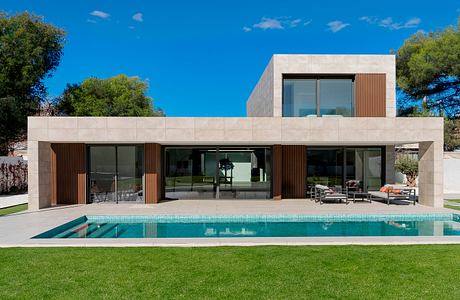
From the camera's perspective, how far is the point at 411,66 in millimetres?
30172

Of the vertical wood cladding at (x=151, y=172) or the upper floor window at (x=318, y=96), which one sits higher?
the upper floor window at (x=318, y=96)

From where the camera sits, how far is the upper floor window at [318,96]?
17.9m

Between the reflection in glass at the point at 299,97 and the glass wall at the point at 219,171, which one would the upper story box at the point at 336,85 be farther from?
the glass wall at the point at 219,171

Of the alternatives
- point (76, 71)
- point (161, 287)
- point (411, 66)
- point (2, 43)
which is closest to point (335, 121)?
point (161, 287)

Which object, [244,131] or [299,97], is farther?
[299,97]

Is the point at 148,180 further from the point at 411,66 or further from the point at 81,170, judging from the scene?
the point at 411,66

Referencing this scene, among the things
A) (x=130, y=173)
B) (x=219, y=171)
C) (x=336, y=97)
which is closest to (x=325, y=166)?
(x=336, y=97)

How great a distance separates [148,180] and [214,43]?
45.8 m

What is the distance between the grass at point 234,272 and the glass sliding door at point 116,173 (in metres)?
7.70

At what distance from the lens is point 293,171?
55.9 ft

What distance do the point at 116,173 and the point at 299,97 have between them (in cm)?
1007

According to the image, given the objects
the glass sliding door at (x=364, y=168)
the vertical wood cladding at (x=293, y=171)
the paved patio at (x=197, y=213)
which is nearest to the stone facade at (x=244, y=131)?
the paved patio at (x=197, y=213)

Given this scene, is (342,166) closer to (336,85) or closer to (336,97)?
(336,97)

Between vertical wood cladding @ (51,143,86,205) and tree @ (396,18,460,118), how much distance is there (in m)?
27.8
